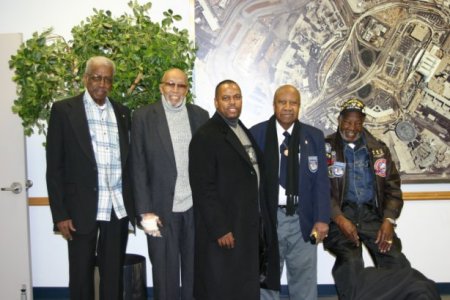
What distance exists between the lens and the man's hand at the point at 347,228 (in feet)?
9.20

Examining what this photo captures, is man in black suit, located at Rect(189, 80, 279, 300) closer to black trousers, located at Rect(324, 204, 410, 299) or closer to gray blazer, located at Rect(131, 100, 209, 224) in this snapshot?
gray blazer, located at Rect(131, 100, 209, 224)

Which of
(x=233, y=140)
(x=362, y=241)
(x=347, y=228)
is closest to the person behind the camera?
(x=233, y=140)

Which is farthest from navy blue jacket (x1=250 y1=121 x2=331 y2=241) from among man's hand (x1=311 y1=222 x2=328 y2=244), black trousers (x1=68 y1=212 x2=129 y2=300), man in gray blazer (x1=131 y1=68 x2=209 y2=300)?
black trousers (x1=68 y1=212 x2=129 y2=300)

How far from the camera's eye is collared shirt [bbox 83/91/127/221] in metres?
2.51

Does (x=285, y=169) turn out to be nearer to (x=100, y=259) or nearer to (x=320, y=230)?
(x=320, y=230)

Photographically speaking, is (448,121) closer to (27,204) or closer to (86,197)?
(86,197)

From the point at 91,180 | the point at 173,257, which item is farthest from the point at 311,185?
the point at 91,180

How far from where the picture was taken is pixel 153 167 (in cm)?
258

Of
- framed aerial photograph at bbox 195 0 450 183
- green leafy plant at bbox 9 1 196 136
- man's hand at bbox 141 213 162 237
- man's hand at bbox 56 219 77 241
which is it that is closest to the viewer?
man's hand at bbox 56 219 77 241

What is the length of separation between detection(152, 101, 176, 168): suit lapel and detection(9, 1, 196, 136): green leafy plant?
9.4 inches

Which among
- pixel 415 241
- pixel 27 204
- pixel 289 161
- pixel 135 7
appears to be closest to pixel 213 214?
pixel 289 161

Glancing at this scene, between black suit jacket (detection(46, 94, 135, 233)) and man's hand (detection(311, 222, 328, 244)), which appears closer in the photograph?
black suit jacket (detection(46, 94, 135, 233))

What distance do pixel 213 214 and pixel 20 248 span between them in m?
1.86

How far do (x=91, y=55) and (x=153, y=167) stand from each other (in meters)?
0.80
